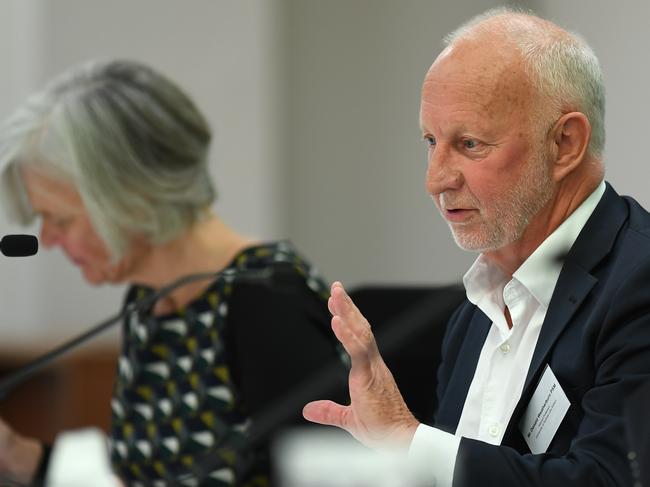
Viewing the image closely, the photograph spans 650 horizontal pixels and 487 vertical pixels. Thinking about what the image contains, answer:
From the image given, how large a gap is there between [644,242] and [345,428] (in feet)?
0.99

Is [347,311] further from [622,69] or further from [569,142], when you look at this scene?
[622,69]

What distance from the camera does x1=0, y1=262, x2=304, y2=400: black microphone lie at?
1.52 metres

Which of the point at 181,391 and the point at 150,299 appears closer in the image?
the point at 150,299

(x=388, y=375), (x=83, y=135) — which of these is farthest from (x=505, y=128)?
(x=83, y=135)

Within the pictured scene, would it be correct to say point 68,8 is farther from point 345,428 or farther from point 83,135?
point 345,428

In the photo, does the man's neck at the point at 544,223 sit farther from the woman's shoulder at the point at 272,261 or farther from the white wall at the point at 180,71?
the white wall at the point at 180,71

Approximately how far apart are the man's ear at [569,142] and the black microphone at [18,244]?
0.58 meters

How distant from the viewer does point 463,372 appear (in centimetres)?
104

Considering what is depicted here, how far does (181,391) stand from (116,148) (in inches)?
18.1

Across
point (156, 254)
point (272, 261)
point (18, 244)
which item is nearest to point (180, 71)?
point (156, 254)

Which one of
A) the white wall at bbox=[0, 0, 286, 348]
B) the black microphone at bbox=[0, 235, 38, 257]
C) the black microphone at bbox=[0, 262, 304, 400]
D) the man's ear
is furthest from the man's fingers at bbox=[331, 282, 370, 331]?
the white wall at bbox=[0, 0, 286, 348]

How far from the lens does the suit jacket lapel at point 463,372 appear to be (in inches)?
40.4

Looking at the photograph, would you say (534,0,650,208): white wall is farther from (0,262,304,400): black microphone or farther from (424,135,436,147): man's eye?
(0,262,304,400): black microphone

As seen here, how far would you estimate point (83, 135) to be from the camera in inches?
80.8
